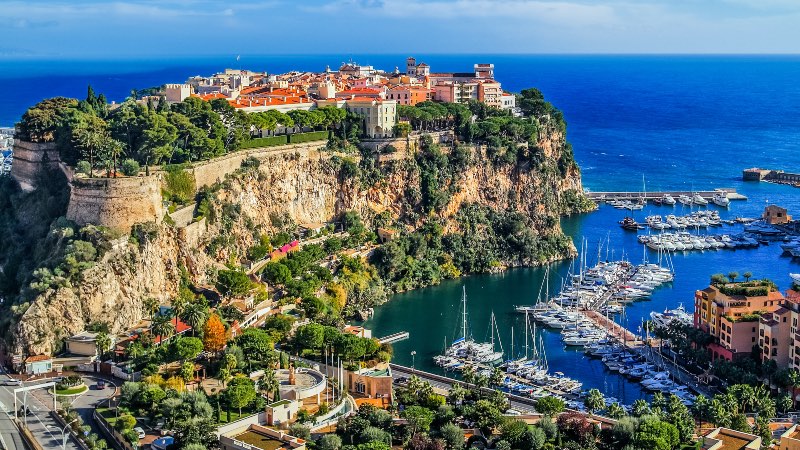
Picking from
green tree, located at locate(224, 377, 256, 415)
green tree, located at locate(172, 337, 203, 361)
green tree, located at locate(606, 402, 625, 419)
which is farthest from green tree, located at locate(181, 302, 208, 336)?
green tree, located at locate(606, 402, 625, 419)

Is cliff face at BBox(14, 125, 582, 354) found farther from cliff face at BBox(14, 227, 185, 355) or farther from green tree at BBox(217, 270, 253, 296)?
green tree at BBox(217, 270, 253, 296)

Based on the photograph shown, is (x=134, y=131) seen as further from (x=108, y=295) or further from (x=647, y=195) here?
(x=647, y=195)

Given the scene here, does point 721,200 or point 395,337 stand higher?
point 721,200

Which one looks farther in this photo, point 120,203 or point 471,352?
point 471,352

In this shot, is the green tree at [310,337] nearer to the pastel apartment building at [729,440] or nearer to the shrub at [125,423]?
the shrub at [125,423]

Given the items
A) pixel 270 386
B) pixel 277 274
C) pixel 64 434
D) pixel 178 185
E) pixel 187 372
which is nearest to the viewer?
pixel 64 434

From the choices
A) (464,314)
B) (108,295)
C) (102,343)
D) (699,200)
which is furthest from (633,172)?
(102,343)

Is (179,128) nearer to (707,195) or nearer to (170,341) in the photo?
(170,341)
